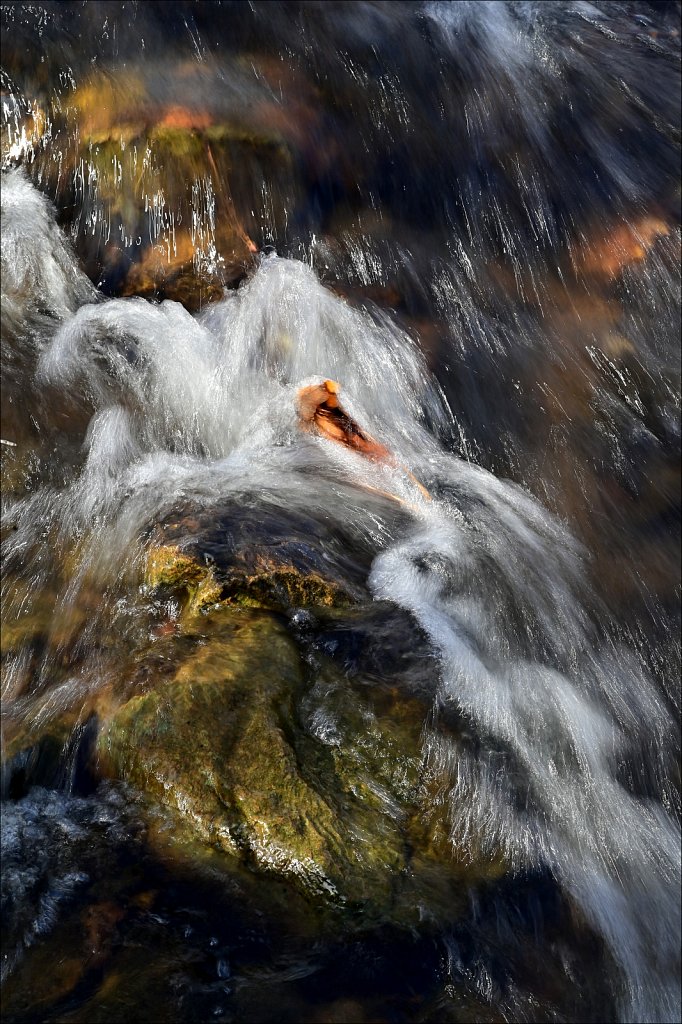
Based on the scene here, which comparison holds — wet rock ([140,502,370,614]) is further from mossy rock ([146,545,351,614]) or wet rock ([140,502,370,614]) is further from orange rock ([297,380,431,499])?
orange rock ([297,380,431,499])

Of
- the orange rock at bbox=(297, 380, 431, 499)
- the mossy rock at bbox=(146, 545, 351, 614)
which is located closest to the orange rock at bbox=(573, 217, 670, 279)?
the orange rock at bbox=(297, 380, 431, 499)

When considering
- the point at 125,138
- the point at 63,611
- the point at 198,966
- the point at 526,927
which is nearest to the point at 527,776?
the point at 526,927

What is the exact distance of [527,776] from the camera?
3.36 metres

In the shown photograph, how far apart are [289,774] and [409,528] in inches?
63.0

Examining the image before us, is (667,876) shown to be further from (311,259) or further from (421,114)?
(421,114)

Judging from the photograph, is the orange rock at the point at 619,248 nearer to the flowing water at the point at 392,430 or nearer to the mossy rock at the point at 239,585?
the flowing water at the point at 392,430

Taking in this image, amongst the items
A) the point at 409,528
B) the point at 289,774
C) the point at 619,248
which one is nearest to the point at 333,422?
the point at 409,528

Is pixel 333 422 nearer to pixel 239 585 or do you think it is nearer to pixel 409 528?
pixel 409 528

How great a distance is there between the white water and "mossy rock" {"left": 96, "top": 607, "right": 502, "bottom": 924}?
0.19 meters

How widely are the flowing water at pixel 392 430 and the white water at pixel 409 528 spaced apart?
17 mm

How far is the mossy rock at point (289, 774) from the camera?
2844 millimetres

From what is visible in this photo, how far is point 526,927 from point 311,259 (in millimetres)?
3685

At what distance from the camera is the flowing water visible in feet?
9.61

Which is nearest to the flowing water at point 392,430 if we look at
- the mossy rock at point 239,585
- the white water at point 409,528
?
the white water at point 409,528
